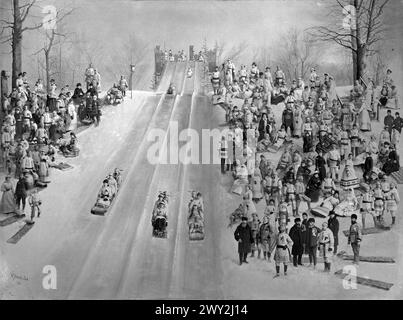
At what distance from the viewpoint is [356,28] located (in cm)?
1870

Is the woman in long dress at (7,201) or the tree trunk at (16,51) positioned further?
the tree trunk at (16,51)

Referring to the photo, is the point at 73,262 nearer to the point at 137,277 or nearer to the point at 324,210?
the point at 137,277

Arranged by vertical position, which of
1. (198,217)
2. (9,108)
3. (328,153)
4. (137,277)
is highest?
(9,108)

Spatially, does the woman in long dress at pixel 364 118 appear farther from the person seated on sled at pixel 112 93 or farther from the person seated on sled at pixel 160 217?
the person seated on sled at pixel 112 93

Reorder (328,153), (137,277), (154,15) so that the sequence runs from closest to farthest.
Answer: (137,277)
(328,153)
(154,15)

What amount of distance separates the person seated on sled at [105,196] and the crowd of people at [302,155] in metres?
2.98

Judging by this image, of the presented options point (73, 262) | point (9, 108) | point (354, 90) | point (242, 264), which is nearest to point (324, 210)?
point (242, 264)

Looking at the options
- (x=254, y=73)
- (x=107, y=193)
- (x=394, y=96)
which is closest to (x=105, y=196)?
(x=107, y=193)

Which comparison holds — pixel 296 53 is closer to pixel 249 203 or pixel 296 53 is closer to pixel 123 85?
pixel 249 203

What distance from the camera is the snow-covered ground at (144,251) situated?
1656 cm

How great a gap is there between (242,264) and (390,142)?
202 inches

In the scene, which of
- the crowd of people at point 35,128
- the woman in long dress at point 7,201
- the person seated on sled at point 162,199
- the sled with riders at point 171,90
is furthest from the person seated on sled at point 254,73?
the woman in long dress at point 7,201

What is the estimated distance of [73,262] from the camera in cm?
1670

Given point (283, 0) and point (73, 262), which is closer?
point (73, 262)
